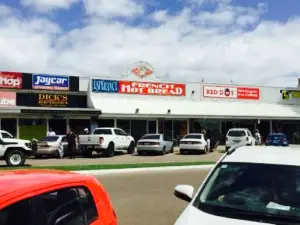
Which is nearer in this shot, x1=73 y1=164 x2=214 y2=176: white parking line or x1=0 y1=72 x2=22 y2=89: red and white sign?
x1=73 y1=164 x2=214 y2=176: white parking line

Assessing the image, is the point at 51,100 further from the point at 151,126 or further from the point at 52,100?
the point at 151,126

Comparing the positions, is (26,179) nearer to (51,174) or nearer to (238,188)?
(51,174)

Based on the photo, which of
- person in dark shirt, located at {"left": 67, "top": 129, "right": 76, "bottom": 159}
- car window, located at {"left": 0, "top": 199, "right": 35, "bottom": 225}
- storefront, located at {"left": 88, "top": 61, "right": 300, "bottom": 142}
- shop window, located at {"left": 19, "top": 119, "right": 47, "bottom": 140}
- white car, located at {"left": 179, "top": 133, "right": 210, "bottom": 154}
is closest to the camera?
car window, located at {"left": 0, "top": 199, "right": 35, "bottom": 225}

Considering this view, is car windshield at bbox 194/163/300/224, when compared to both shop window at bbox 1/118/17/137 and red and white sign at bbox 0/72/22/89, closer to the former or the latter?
shop window at bbox 1/118/17/137

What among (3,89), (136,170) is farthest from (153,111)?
(136,170)

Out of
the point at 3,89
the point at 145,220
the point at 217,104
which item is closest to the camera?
the point at 145,220

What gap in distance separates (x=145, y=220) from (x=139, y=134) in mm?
Result: 31207

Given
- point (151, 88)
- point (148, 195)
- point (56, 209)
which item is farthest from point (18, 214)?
point (151, 88)

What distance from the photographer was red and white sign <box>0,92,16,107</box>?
34812 millimetres

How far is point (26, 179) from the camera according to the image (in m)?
3.72

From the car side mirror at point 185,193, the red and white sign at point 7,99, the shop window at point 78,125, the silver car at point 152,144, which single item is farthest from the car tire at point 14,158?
the car side mirror at point 185,193

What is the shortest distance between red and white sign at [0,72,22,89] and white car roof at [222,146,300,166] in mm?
32095

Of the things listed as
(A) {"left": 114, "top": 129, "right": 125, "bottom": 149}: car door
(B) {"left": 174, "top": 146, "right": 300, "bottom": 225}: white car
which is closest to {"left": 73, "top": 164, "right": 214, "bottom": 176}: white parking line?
(A) {"left": 114, "top": 129, "right": 125, "bottom": 149}: car door

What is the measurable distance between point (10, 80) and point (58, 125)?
495 cm
